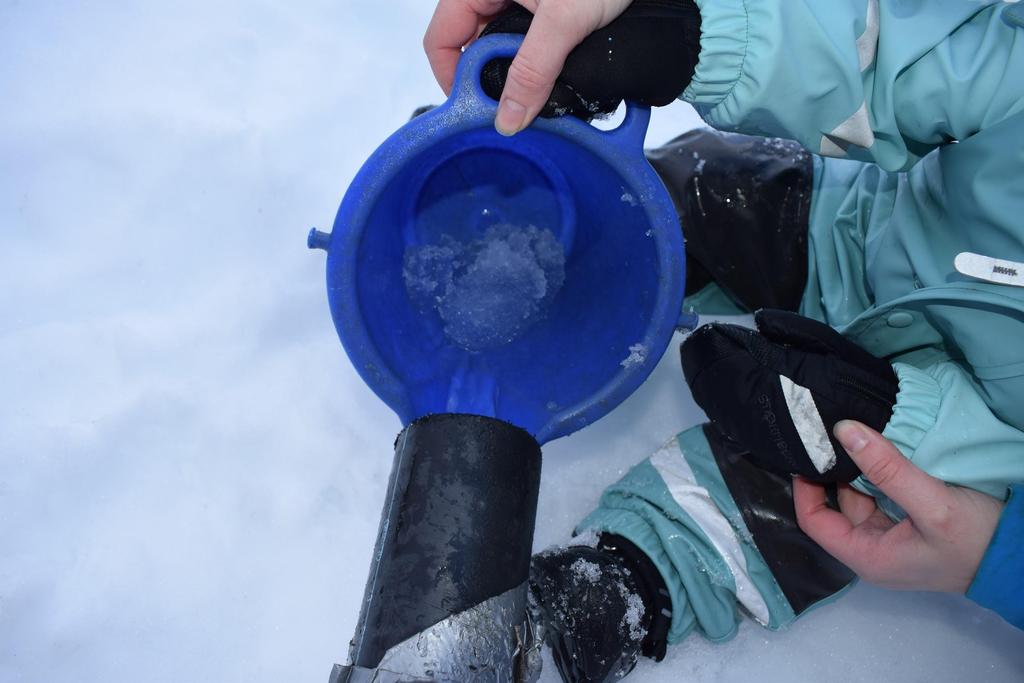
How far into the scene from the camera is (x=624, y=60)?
66cm

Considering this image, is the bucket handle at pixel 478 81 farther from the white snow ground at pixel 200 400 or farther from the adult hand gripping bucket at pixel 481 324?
the white snow ground at pixel 200 400

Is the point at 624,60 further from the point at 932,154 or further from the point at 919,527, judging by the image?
the point at 919,527

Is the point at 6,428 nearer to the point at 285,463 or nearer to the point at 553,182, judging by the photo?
the point at 285,463

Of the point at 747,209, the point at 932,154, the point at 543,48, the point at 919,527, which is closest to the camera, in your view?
the point at 543,48

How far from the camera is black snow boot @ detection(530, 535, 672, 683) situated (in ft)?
2.68

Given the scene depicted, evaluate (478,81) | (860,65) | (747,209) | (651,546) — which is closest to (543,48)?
(478,81)

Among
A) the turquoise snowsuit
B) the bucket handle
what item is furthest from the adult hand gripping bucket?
the turquoise snowsuit

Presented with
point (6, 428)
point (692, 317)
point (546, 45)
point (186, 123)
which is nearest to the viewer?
point (546, 45)

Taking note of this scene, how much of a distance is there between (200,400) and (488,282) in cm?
37

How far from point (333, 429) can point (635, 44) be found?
1.85 ft

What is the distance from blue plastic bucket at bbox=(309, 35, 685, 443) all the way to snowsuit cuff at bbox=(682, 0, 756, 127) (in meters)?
0.07

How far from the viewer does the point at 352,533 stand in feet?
3.12

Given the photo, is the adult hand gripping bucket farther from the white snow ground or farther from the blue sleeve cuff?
the blue sleeve cuff

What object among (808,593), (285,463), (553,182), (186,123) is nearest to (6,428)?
(285,463)
